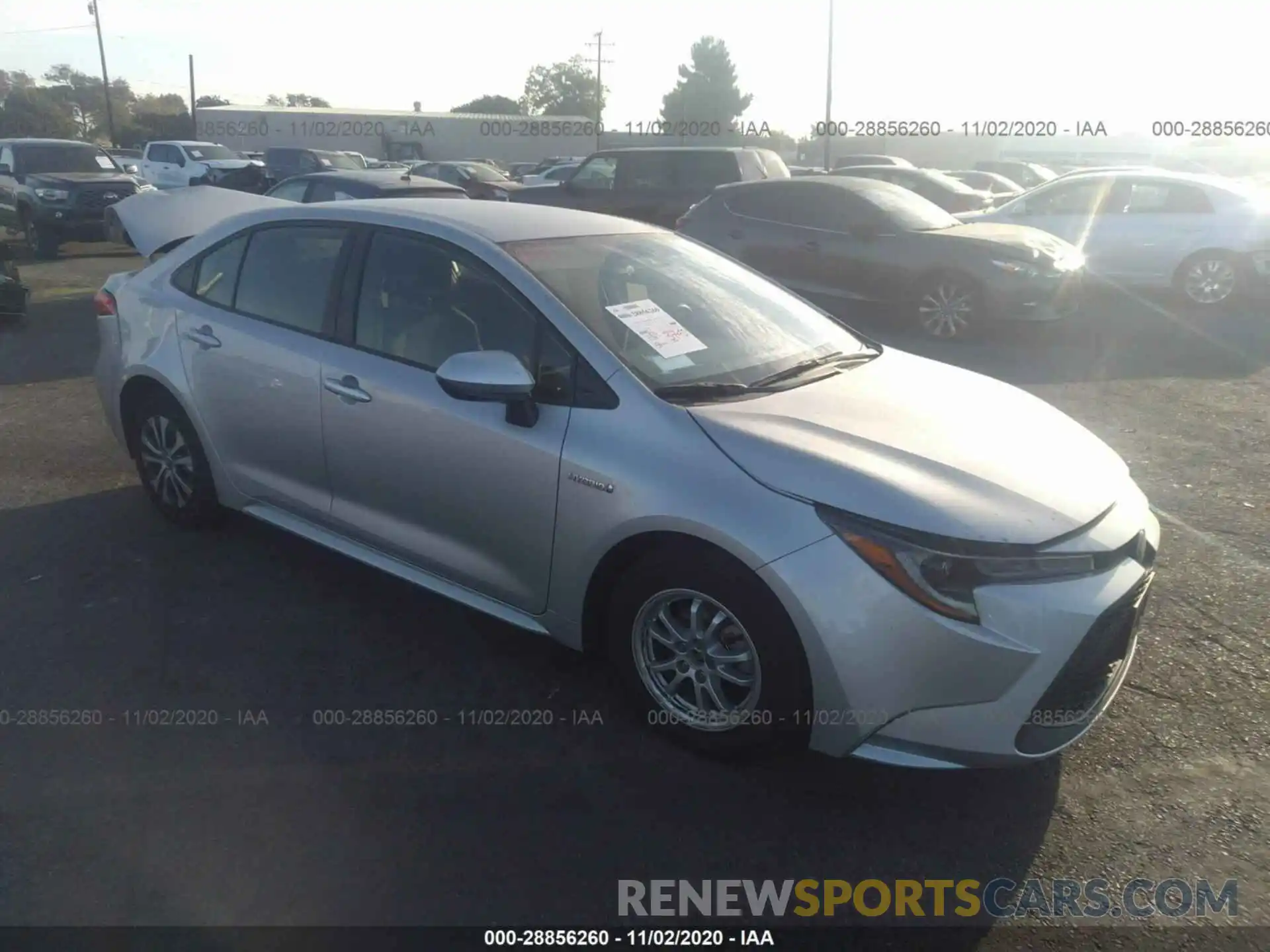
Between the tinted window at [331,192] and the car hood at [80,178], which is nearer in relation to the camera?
the tinted window at [331,192]

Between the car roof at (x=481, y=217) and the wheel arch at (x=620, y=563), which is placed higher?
the car roof at (x=481, y=217)

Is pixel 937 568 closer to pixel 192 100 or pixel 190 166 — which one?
pixel 190 166

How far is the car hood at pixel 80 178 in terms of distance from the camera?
16.2m

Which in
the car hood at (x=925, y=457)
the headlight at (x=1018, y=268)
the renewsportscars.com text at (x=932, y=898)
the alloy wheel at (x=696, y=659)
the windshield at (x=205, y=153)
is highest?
A: the windshield at (x=205, y=153)

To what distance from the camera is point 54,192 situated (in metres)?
16.1

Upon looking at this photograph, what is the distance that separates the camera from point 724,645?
3.12 metres

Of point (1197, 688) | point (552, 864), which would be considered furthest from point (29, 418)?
point (1197, 688)

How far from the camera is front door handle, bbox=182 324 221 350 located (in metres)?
4.55

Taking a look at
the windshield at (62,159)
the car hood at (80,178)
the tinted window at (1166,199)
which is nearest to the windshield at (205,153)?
the windshield at (62,159)

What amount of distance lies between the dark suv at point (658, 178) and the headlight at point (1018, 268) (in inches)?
199

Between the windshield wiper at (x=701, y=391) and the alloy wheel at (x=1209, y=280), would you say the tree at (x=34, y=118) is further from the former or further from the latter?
the windshield wiper at (x=701, y=391)

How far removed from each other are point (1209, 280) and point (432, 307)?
10.7 m

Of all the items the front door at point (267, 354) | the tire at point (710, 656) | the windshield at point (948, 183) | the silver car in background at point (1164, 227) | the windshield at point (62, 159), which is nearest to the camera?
the tire at point (710, 656)

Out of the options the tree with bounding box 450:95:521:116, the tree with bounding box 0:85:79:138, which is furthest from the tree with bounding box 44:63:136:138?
the tree with bounding box 450:95:521:116
